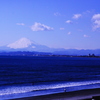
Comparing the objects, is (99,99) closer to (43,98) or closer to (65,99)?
(65,99)

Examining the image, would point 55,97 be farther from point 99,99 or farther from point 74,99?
point 99,99

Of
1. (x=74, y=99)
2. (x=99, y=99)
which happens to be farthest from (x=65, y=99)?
(x=99, y=99)

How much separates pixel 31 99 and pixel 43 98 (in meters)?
1.06

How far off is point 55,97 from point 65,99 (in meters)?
1.51

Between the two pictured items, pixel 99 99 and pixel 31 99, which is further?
pixel 31 99

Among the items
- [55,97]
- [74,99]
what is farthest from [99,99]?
[55,97]

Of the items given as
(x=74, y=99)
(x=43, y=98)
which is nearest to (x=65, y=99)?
(x=74, y=99)

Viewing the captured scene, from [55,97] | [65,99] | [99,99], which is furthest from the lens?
[55,97]

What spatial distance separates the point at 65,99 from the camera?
55.1ft

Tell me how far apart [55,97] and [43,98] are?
1.05 m

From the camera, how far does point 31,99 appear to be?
16969 mm

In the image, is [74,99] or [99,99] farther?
[74,99]

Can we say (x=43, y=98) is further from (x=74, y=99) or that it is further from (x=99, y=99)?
(x=99, y=99)

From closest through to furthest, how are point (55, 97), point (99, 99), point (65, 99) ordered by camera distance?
point (99, 99), point (65, 99), point (55, 97)
